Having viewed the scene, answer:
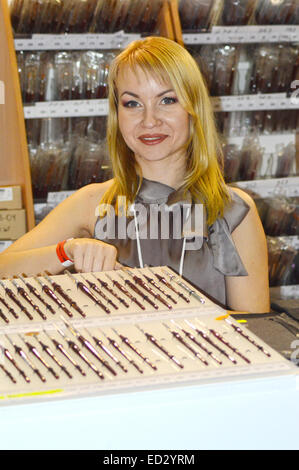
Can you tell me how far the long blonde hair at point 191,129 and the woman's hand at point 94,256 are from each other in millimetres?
565

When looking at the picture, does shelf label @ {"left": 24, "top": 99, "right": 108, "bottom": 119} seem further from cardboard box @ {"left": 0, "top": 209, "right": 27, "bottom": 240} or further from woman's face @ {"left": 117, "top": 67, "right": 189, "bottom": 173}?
woman's face @ {"left": 117, "top": 67, "right": 189, "bottom": 173}

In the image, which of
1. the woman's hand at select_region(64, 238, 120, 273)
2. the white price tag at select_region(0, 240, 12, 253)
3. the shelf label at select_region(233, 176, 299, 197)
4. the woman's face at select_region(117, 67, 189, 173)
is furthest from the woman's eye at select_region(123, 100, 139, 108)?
the shelf label at select_region(233, 176, 299, 197)

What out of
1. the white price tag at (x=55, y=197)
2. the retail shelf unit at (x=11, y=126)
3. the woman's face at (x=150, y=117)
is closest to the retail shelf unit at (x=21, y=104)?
the retail shelf unit at (x=11, y=126)

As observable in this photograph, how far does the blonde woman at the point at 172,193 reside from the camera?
175 centimetres

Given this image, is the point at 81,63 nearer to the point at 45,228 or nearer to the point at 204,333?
the point at 45,228

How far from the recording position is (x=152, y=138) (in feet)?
5.89

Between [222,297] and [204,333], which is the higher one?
[204,333]

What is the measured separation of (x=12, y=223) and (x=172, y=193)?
45.8 inches

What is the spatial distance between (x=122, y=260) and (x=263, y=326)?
0.88m

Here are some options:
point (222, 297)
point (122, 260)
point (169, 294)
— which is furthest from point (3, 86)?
point (169, 294)

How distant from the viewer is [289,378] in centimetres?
75

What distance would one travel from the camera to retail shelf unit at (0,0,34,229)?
2646mm
